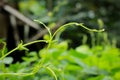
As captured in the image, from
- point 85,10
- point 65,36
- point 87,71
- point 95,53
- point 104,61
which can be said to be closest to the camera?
point 87,71

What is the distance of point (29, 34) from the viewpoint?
252cm

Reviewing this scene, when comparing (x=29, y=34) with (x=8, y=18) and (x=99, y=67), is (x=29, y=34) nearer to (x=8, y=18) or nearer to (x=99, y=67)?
(x=8, y=18)

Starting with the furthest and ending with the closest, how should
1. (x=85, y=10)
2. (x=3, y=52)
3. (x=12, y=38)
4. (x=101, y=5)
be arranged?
(x=101, y=5) < (x=85, y=10) < (x=12, y=38) < (x=3, y=52)

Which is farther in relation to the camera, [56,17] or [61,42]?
[56,17]

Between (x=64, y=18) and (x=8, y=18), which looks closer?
(x=8, y=18)

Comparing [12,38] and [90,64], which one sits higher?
[12,38]

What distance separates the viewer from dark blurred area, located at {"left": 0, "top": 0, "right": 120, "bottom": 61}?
7.95 ft

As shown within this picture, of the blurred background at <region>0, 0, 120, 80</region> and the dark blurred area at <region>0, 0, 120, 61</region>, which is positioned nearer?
the blurred background at <region>0, 0, 120, 80</region>

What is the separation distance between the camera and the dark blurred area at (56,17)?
242 centimetres

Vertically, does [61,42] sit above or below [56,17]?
below

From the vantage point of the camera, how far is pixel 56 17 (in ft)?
9.52

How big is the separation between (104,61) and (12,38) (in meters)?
1.34

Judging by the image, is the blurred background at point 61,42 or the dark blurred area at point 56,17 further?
the dark blurred area at point 56,17

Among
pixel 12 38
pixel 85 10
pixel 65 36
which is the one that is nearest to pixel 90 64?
pixel 12 38
